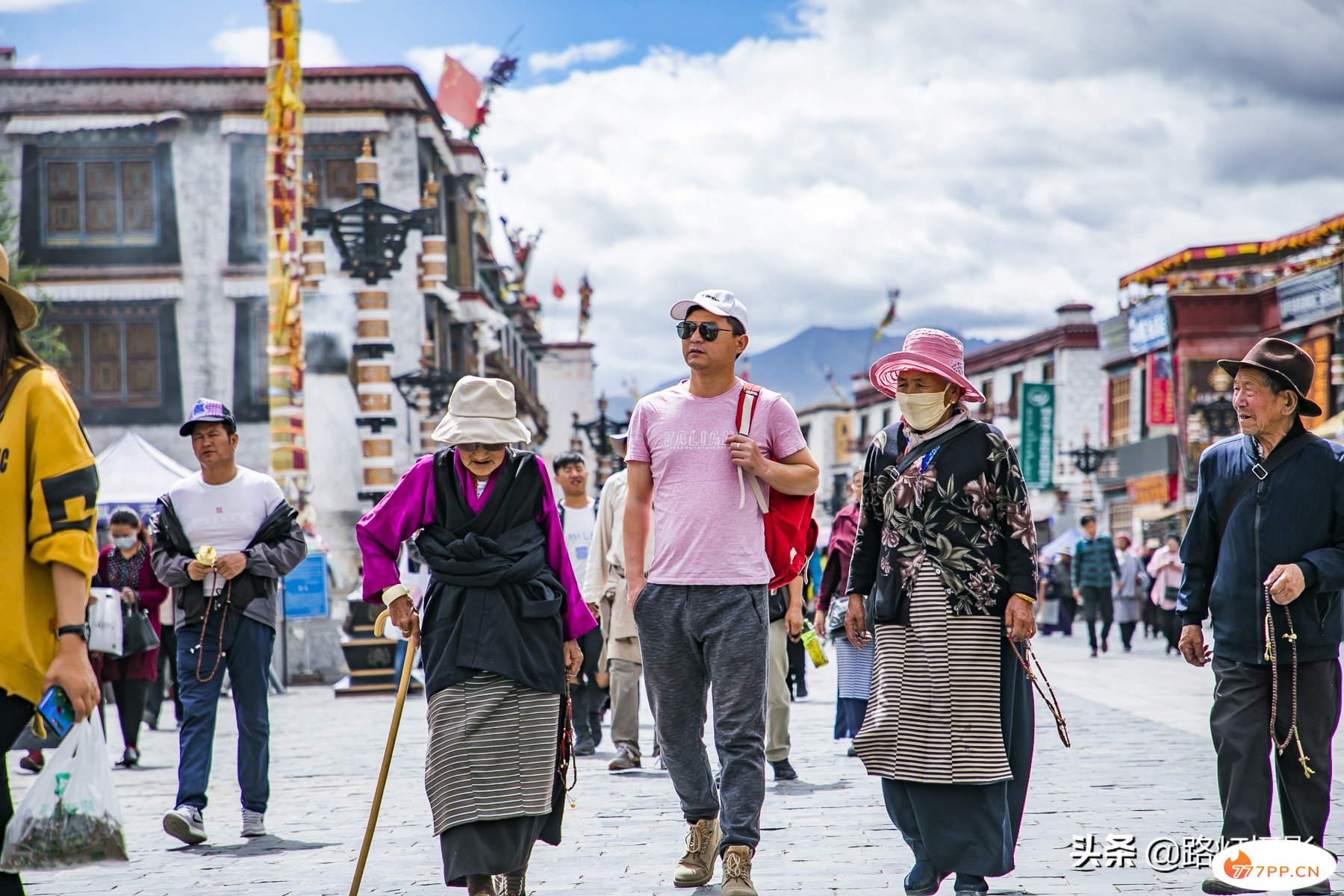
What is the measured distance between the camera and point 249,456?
33969 mm

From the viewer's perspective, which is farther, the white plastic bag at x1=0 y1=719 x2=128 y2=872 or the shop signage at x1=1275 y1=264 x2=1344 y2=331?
the shop signage at x1=1275 y1=264 x2=1344 y2=331

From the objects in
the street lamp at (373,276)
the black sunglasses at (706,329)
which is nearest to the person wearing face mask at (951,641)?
the black sunglasses at (706,329)

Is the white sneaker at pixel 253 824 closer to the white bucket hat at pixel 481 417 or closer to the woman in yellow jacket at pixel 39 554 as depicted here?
the white bucket hat at pixel 481 417

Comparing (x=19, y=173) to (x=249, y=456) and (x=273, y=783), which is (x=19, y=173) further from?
(x=273, y=783)

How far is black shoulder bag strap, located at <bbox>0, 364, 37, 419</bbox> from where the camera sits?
377 centimetres

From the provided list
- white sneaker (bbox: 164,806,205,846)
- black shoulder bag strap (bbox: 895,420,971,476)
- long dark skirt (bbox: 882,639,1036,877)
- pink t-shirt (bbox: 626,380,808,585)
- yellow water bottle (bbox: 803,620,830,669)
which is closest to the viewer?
long dark skirt (bbox: 882,639,1036,877)

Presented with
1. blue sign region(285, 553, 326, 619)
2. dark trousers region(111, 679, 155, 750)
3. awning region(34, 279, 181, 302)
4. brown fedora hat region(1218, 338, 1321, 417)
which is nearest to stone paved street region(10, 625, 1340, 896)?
dark trousers region(111, 679, 155, 750)

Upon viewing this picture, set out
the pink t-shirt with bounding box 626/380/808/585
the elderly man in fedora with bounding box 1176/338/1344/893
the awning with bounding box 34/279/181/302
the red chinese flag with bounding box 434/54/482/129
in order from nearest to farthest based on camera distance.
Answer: the elderly man in fedora with bounding box 1176/338/1344/893 < the pink t-shirt with bounding box 626/380/808/585 < the awning with bounding box 34/279/181/302 < the red chinese flag with bounding box 434/54/482/129

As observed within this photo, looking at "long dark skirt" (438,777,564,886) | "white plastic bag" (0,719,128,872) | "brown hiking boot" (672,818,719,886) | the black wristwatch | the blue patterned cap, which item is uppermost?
the blue patterned cap

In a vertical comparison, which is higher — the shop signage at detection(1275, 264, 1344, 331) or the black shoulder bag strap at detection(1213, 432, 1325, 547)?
the shop signage at detection(1275, 264, 1344, 331)

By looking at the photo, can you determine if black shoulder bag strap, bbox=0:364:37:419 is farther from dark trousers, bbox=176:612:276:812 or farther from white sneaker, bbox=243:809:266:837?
white sneaker, bbox=243:809:266:837

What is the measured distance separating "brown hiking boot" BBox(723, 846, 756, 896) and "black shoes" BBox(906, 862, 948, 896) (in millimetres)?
572

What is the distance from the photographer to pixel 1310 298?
37.9 metres

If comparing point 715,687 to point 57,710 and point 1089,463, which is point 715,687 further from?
point 1089,463
